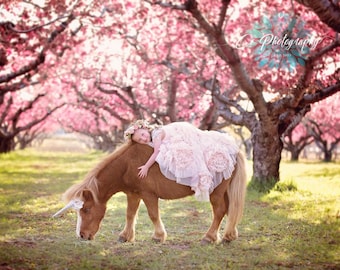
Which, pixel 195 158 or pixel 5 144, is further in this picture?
pixel 5 144

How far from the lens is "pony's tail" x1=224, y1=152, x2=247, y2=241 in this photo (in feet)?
19.7

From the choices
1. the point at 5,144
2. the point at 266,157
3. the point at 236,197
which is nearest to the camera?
the point at 236,197

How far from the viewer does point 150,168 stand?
19.2 ft

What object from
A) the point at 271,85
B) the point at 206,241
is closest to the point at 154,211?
the point at 206,241

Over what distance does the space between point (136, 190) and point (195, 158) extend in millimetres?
857

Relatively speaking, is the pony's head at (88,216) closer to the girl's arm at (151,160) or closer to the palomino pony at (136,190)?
the palomino pony at (136,190)

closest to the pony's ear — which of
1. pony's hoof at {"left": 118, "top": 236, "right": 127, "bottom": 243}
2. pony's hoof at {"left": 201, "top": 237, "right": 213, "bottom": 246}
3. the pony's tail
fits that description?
pony's hoof at {"left": 118, "top": 236, "right": 127, "bottom": 243}

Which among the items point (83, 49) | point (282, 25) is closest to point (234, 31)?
point (282, 25)

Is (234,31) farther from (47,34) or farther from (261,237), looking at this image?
(261,237)

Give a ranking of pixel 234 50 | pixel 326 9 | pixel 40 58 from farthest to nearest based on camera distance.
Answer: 1. pixel 40 58
2. pixel 234 50
3. pixel 326 9

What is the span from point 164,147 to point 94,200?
1026 mm

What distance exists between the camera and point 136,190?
5969 mm

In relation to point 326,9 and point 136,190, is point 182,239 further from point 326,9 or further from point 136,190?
point 326,9

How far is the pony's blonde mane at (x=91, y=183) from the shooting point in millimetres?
5570
